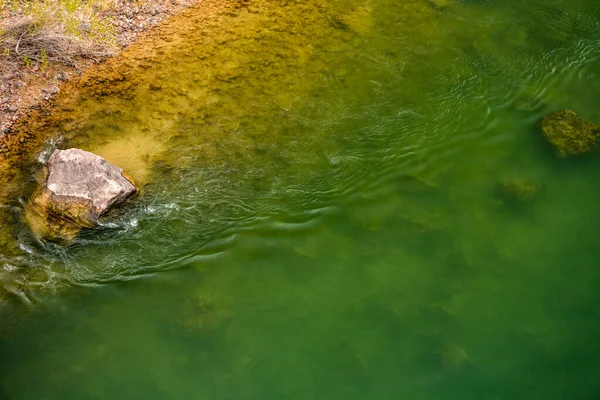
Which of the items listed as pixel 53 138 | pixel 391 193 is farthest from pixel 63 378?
pixel 391 193

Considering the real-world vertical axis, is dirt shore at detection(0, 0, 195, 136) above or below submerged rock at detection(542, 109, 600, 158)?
below

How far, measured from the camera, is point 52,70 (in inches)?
271

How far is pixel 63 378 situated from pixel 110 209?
66.0 inches

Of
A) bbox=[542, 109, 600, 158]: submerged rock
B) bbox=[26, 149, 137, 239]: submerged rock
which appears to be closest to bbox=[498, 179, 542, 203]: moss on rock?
bbox=[542, 109, 600, 158]: submerged rock

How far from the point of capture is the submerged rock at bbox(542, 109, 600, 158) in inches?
255

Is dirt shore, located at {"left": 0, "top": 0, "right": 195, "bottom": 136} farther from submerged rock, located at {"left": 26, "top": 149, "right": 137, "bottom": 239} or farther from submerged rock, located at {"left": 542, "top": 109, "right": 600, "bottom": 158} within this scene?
submerged rock, located at {"left": 542, "top": 109, "right": 600, "bottom": 158}

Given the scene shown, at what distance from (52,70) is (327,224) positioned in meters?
3.82

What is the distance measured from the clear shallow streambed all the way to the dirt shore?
293mm

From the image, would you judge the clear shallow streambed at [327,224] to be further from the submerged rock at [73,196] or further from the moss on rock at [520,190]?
the submerged rock at [73,196]

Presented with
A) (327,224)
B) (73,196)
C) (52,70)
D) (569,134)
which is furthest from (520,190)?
(52,70)

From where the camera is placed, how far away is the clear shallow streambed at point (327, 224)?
5340 mm

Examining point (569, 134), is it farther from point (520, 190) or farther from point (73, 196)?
point (73, 196)

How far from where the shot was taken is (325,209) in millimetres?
6125

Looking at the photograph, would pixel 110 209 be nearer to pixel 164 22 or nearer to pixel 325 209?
pixel 325 209
